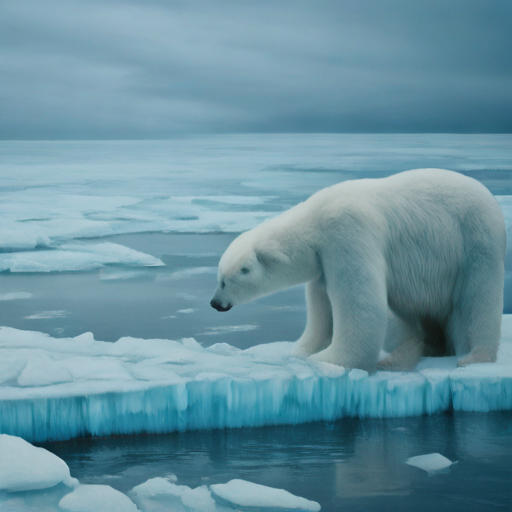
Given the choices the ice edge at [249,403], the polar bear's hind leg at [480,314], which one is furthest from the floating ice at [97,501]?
the polar bear's hind leg at [480,314]

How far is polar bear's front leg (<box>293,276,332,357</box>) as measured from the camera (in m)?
3.10

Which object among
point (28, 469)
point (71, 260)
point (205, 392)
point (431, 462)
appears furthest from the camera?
point (71, 260)

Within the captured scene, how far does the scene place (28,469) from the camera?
2131 mm

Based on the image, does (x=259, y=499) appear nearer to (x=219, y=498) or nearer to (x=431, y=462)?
(x=219, y=498)

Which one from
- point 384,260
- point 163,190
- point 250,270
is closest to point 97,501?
point 250,270

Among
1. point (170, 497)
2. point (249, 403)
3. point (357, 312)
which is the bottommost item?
point (170, 497)

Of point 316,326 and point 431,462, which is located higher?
point 316,326

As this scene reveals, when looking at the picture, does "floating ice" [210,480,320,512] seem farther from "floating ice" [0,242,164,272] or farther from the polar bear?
"floating ice" [0,242,164,272]

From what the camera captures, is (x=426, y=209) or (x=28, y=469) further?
(x=426, y=209)

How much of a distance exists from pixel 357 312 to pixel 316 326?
0.44 metres

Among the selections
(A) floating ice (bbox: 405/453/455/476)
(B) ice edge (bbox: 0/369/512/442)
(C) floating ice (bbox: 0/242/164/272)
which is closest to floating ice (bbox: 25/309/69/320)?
(C) floating ice (bbox: 0/242/164/272)

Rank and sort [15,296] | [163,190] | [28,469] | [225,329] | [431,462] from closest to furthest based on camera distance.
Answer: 1. [28,469]
2. [431,462]
3. [225,329]
4. [15,296]
5. [163,190]

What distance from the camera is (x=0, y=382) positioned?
2.59 meters

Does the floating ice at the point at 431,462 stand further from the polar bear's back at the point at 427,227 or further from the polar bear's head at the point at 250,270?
the polar bear's head at the point at 250,270
